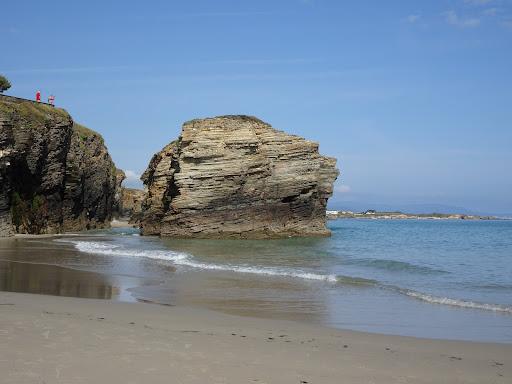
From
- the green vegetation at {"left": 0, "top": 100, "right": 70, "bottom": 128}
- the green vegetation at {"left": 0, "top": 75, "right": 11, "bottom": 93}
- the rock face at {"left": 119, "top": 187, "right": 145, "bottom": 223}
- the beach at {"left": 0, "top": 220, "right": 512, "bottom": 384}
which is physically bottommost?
the beach at {"left": 0, "top": 220, "right": 512, "bottom": 384}

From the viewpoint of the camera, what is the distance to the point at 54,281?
15664 mm

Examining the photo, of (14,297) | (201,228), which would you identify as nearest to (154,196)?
(201,228)

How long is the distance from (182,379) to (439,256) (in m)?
25.1

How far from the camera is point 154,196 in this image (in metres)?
50.6

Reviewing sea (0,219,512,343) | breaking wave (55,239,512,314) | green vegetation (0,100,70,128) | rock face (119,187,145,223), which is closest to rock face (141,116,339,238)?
green vegetation (0,100,70,128)

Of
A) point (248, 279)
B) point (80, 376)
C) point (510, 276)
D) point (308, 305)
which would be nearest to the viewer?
point (80, 376)

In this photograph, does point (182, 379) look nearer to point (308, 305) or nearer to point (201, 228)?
point (308, 305)

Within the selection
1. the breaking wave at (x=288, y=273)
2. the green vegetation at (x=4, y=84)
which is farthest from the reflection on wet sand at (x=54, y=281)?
the green vegetation at (x=4, y=84)

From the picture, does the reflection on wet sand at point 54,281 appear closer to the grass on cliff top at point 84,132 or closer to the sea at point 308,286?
the sea at point 308,286

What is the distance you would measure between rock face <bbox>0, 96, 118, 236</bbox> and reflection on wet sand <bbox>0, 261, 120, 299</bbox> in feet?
72.4

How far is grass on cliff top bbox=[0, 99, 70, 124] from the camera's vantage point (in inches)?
1618

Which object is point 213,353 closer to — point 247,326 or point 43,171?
point 247,326

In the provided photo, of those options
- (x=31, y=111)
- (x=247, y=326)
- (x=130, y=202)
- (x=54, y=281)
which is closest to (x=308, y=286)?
(x=247, y=326)

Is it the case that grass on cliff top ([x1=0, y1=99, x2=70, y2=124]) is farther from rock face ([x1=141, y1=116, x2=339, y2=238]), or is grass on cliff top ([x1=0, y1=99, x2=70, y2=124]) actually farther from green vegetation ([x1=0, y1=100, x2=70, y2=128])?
rock face ([x1=141, y1=116, x2=339, y2=238])
